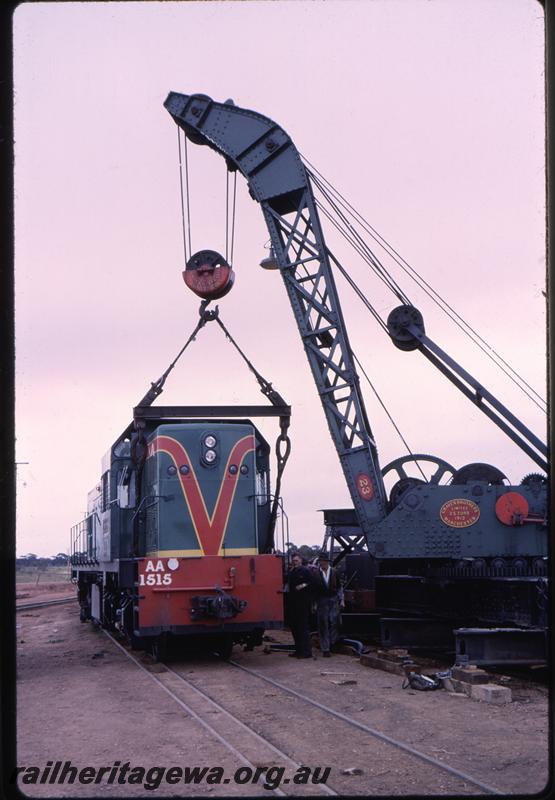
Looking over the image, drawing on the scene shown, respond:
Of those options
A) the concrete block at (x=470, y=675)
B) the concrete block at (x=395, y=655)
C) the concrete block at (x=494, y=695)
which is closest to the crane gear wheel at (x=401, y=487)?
the concrete block at (x=395, y=655)

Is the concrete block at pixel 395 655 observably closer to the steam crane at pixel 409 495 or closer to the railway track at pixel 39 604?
the steam crane at pixel 409 495

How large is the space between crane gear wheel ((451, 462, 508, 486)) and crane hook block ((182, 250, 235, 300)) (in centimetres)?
424

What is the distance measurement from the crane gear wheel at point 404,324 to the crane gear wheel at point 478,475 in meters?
1.94

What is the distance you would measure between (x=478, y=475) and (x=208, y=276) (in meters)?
4.77

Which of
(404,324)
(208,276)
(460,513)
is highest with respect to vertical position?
(208,276)

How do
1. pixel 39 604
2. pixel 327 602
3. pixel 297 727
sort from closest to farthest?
pixel 297 727, pixel 327 602, pixel 39 604

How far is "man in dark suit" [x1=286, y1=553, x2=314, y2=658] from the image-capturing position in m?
12.5

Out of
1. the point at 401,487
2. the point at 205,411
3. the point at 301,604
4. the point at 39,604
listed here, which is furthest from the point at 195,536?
the point at 39,604

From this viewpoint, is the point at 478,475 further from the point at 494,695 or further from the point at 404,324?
the point at 494,695

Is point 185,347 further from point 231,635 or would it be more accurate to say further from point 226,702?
point 226,702

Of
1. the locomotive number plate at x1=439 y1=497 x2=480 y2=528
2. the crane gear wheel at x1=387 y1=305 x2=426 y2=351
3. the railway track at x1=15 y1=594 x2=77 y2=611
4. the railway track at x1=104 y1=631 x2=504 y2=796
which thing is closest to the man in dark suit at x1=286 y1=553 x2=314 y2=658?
the railway track at x1=104 y1=631 x2=504 y2=796

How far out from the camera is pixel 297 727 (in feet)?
25.0

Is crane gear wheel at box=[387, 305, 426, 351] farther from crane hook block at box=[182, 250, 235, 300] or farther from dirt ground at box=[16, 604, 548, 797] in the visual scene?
dirt ground at box=[16, 604, 548, 797]

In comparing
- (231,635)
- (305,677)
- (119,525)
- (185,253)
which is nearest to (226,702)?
(305,677)
